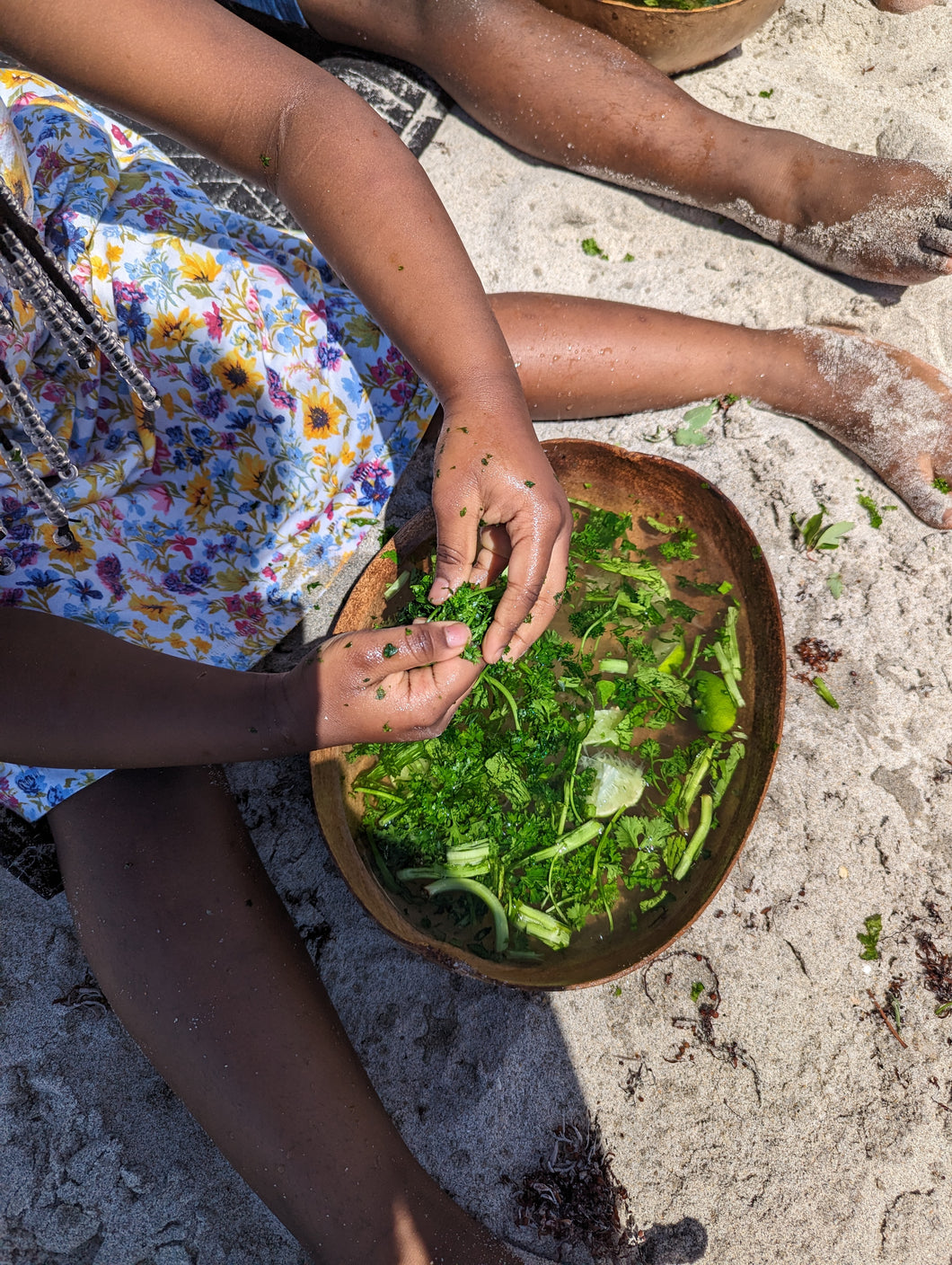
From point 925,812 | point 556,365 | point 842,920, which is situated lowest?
point 842,920

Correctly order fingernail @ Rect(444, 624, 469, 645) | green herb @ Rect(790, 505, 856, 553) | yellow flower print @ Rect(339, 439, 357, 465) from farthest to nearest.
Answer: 1. green herb @ Rect(790, 505, 856, 553)
2. yellow flower print @ Rect(339, 439, 357, 465)
3. fingernail @ Rect(444, 624, 469, 645)

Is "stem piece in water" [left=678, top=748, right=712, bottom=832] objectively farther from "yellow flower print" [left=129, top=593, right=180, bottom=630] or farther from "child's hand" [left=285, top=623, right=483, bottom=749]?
"yellow flower print" [left=129, top=593, right=180, bottom=630]

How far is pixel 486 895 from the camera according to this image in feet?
6.70

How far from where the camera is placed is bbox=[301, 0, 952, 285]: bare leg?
2.45 metres

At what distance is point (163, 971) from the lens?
6.12 ft

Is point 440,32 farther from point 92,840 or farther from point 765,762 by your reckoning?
point 92,840

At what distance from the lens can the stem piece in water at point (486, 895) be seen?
2.02 metres

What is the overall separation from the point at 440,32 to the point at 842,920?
301cm

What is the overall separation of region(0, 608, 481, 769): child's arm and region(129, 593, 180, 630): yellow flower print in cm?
14

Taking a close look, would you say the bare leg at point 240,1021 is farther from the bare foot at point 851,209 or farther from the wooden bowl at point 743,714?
the bare foot at point 851,209

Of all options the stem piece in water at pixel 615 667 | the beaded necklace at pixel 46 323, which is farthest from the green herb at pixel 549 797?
the beaded necklace at pixel 46 323

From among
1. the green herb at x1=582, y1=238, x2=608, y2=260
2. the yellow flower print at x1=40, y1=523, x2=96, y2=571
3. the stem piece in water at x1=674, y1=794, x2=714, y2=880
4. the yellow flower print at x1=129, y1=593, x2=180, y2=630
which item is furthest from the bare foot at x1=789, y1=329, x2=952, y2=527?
the yellow flower print at x1=40, y1=523, x2=96, y2=571

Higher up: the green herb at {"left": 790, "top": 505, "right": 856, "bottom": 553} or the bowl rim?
the bowl rim

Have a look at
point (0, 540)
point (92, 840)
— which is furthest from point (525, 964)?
point (0, 540)
